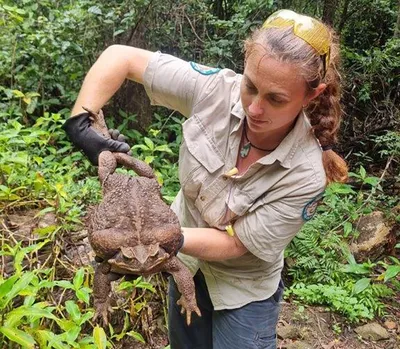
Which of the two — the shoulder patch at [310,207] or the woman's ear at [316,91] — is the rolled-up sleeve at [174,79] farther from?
the shoulder patch at [310,207]

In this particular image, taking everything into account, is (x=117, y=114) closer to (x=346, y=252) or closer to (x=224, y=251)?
(x=346, y=252)

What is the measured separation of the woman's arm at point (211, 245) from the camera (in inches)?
80.0

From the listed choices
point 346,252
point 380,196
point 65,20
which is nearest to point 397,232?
point 380,196

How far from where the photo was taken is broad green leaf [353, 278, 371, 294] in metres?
4.24

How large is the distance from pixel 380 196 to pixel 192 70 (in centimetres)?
367

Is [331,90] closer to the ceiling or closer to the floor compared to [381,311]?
closer to the ceiling

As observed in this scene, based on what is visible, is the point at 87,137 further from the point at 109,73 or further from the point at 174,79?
the point at 174,79

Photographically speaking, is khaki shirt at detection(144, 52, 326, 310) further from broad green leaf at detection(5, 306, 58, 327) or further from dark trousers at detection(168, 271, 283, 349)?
broad green leaf at detection(5, 306, 58, 327)

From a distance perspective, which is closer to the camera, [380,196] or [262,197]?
[262,197]

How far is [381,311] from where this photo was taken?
4336 millimetres

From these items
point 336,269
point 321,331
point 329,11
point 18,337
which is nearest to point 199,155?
point 18,337

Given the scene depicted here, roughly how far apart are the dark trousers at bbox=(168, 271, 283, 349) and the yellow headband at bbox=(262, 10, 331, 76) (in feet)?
4.15

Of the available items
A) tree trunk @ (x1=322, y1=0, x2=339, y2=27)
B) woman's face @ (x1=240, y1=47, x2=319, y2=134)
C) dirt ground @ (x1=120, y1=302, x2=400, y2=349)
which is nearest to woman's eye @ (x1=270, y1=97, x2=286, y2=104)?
woman's face @ (x1=240, y1=47, x2=319, y2=134)

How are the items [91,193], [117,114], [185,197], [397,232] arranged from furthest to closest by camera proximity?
[117,114], [397,232], [91,193], [185,197]
